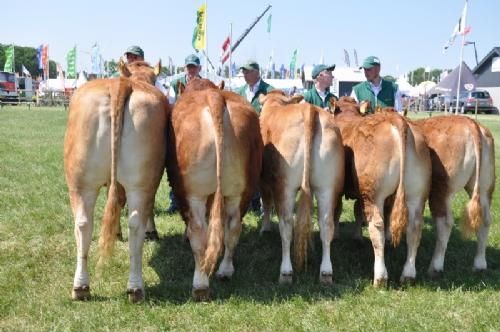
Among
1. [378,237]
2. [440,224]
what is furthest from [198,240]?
[440,224]

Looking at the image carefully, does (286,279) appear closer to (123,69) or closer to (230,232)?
(230,232)

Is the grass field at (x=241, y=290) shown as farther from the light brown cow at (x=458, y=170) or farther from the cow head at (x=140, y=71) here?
the cow head at (x=140, y=71)

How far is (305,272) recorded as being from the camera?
5.29 m

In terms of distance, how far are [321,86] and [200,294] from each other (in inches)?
152

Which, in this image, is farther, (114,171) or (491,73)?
(491,73)

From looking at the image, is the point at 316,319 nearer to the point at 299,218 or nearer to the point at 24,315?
the point at 299,218

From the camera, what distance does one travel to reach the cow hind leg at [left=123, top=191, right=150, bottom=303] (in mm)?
4379

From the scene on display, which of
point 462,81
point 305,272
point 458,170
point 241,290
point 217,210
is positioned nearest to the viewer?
point 217,210

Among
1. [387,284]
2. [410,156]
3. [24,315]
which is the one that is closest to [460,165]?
[410,156]

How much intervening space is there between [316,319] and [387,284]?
1178 mm

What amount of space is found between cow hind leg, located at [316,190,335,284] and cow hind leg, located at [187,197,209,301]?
1.18 m

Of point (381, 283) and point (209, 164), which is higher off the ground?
point (209, 164)

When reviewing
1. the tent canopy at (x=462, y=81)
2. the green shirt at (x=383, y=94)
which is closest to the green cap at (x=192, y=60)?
the green shirt at (x=383, y=94)

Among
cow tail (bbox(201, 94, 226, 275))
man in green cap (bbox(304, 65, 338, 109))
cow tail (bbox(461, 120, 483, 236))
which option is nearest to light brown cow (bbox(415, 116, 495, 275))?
cow tail (bbox(461, 120, 483, 236))
